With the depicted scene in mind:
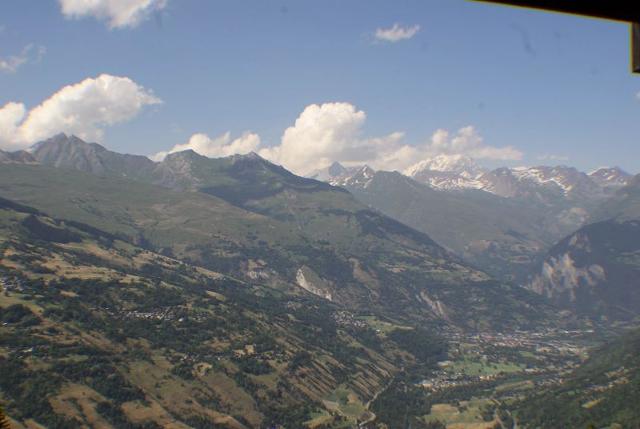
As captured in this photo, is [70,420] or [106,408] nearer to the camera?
[70,420]

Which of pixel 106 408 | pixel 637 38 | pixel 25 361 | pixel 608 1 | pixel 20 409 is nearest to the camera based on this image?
pixel 608 1

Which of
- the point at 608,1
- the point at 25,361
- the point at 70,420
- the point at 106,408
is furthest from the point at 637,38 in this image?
the point at 25,361

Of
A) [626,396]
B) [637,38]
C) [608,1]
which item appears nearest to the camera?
[608,1]

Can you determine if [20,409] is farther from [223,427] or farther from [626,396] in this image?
[626,396]

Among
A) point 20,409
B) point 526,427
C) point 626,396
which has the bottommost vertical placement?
point 20,409

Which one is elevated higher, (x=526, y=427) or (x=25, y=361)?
(x=526, y=427)

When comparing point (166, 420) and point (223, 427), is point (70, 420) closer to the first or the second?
point (166, 420)

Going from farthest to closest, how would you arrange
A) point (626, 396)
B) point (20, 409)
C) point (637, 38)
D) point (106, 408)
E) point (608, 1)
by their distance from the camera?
point (626, 396) < point (106, 408) < point (20, 409) < point (637, 38) < point (608, 1)

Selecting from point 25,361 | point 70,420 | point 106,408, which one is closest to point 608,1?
point 70,420

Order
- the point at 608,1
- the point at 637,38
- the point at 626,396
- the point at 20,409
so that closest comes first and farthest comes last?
the point at 608,1, the point at 637,38, the point at 20,409, the point at 626,396
